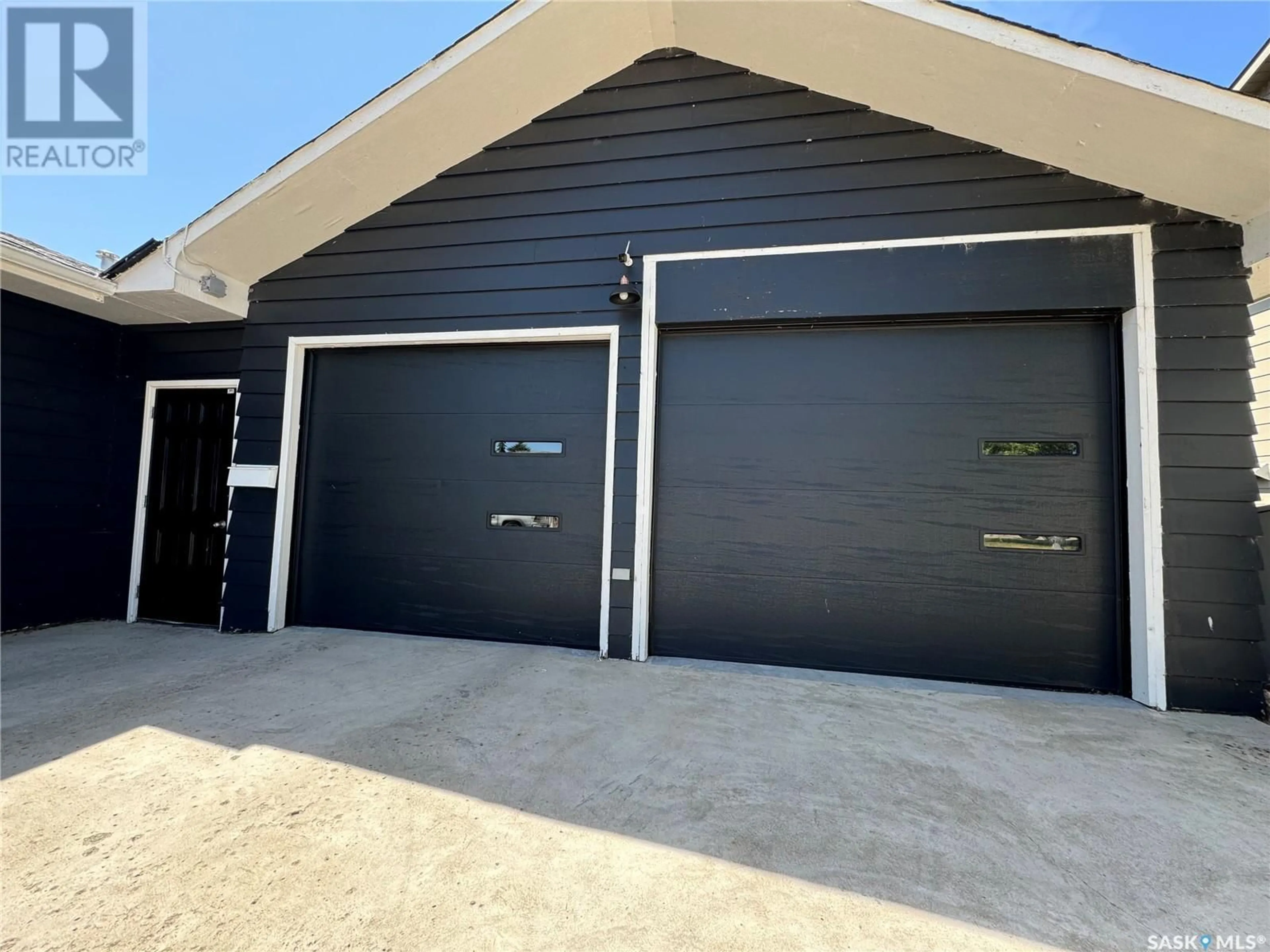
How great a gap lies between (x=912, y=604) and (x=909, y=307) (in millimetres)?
1706

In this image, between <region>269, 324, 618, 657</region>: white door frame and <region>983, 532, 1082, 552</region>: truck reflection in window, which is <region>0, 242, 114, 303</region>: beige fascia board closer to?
<region>269, 324, 618, 657</region>: white door frame

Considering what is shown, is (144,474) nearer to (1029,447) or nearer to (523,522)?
(523,522)

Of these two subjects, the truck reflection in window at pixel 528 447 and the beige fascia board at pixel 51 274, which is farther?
the truck reflection in window at pixel 528 447

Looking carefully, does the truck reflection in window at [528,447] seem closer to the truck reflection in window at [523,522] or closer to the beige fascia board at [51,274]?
the truck reflection in window at [523,522]

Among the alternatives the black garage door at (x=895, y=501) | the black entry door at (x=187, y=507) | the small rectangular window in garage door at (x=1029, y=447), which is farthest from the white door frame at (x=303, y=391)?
the small rectangular window in garage door at (x=1029, y=447)

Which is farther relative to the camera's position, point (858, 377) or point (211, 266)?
point (211, 266)

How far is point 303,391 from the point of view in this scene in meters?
3.93

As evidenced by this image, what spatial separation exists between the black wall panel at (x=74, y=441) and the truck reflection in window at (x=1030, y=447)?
5399 millimetres

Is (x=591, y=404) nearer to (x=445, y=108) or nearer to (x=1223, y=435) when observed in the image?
(x=445, y=108)

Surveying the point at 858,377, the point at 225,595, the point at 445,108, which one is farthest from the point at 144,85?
the point at 858,377

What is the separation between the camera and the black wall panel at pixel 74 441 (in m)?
3.74

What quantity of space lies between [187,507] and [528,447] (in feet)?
9.93

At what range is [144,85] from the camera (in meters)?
3.54

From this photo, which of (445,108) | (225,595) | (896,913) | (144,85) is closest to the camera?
(896,913)
